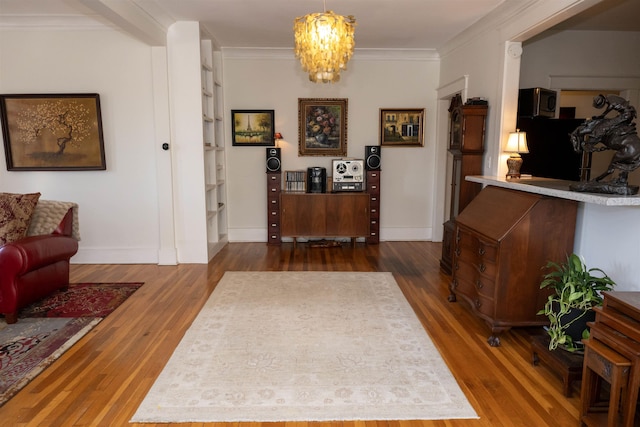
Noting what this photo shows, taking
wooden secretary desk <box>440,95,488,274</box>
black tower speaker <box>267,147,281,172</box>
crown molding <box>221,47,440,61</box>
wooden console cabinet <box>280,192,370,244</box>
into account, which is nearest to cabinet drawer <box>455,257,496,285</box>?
wooden secretary desk <box>440,95,488,274</box>

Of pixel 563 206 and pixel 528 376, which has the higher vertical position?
pixel 563 206

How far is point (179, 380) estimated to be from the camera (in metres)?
2.31

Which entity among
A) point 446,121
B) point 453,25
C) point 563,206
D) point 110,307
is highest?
point 453,25

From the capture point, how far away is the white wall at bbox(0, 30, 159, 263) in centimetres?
448

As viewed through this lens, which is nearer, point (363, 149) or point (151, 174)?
point (151, 174)

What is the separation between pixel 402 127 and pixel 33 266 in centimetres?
457

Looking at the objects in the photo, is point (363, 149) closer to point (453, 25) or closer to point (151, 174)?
point (453, 25)

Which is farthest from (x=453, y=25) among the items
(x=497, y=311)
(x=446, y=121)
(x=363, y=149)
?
(x=497, y=311)

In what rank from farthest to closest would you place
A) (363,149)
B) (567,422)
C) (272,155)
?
1. (363,149)
2. (272,155)
3. (567,422)

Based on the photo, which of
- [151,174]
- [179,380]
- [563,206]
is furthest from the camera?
[151,174]

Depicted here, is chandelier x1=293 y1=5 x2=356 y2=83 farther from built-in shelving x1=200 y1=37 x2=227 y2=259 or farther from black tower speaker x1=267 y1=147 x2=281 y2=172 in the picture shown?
black tower speaker x1=267 y1=147 x2=281 y2=172

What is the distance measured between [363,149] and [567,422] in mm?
4317

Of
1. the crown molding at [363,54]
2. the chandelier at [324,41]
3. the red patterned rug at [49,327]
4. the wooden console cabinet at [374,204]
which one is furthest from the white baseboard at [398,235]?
the chandelier at [324,41]

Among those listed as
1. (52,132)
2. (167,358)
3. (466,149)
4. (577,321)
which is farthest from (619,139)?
(52,132)
